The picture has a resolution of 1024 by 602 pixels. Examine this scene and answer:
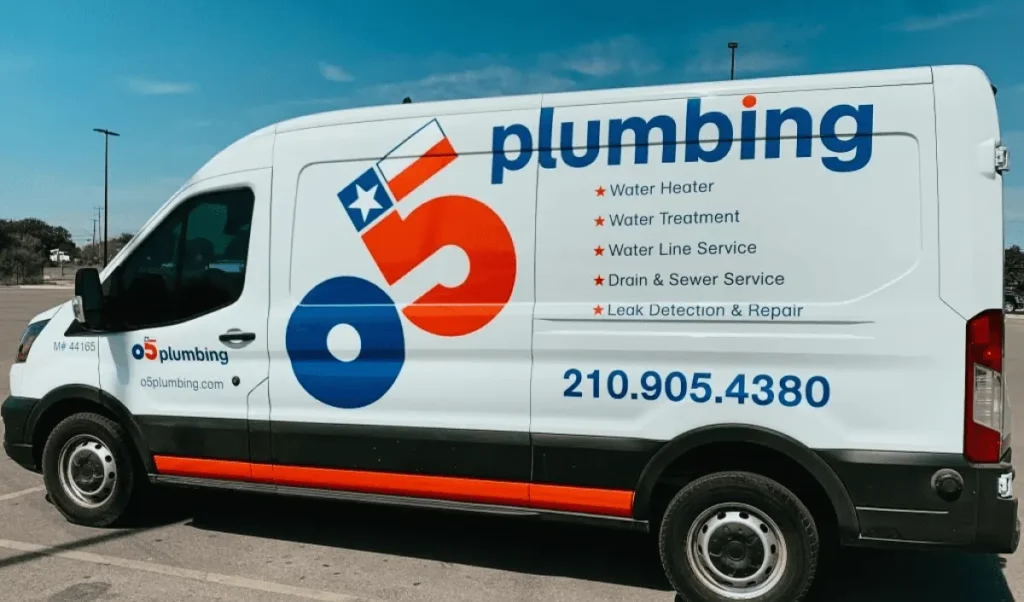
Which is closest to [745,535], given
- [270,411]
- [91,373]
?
[270,411]

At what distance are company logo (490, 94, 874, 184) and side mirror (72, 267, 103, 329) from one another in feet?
8.06

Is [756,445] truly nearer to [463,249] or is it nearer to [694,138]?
[694,138]

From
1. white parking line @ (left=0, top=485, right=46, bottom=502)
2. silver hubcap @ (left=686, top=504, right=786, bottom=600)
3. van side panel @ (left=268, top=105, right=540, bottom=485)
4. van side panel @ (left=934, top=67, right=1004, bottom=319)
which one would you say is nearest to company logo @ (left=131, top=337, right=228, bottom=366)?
van side panel @ (left=268, top=105, right=540, bottom=485)

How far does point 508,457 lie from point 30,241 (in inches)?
2948

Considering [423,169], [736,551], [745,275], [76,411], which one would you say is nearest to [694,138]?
[745,275]

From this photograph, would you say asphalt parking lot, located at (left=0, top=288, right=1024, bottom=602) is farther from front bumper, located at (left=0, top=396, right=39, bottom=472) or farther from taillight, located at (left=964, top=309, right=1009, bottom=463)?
taillight, located at (left=964, top=309, right=1009, bottom=463)

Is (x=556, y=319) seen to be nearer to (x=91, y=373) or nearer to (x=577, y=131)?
(x=577, y=131)

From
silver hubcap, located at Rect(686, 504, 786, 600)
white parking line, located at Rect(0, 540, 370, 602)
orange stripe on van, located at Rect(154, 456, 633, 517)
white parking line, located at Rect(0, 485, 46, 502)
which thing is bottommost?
white parking line, located at Rect(0, 540, 370, 602)

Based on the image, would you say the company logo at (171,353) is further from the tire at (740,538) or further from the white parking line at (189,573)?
the tire at (740,538)

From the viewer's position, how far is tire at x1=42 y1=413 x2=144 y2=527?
472cm

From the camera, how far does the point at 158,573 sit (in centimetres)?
409

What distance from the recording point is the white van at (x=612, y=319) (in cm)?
326

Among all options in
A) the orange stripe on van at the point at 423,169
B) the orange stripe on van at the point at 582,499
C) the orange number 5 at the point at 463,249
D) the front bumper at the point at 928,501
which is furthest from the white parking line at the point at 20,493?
the front bumper at the point at 928,501

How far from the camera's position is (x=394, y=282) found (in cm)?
402
